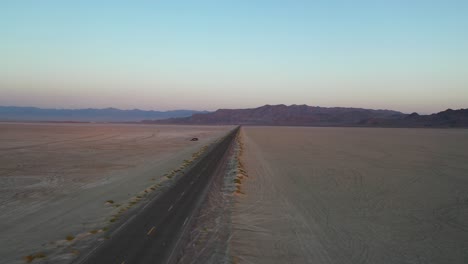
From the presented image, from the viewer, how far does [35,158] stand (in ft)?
126

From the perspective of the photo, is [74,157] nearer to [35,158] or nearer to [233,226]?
[35,158]

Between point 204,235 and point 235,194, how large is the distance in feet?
25.2

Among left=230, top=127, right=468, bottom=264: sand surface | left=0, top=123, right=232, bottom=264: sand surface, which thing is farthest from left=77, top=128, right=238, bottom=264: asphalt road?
left=230, top=127, right=468, bottom=264: sand surface

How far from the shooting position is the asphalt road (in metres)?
11.0

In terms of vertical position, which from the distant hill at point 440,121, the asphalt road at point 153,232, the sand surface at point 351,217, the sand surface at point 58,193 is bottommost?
the sand surface at point 58,193

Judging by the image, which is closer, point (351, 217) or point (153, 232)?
point (153, 232)

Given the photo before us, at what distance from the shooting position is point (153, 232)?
13188mm

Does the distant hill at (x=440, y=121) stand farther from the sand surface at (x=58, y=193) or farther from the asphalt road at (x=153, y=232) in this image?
the asphalt road at (x=153, y=232)

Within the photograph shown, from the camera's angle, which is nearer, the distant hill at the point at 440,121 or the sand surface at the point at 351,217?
the sand surface at the point at 351,217

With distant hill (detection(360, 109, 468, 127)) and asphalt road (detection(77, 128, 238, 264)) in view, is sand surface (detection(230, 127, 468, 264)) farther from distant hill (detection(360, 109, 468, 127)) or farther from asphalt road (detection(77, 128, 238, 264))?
distant hill (detection(360, 109, 468, 127))

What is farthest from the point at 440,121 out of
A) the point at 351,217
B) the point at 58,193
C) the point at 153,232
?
the point at 153,232

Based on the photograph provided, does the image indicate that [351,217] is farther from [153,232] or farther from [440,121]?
[440,121]

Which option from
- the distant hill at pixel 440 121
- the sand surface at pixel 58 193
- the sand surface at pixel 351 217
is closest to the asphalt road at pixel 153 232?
the sand surface at pixel 58 193

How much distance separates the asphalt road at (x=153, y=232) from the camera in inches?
431
